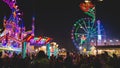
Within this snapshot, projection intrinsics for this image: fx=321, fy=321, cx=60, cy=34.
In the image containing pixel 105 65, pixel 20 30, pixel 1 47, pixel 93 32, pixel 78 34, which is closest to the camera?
pixel 105 65

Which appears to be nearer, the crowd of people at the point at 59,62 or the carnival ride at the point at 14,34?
the crowd of people at the point at 59,62

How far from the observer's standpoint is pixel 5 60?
13.0m

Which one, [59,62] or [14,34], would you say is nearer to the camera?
[59,62]

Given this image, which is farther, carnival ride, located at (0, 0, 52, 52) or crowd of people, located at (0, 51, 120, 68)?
carnival ride, located at (0, 0, 52, 52)

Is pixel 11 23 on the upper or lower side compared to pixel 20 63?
upper

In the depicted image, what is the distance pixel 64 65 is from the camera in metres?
13.1

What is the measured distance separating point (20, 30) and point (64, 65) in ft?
158

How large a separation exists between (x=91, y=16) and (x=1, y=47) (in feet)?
54.7

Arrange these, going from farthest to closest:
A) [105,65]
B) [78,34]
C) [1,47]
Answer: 1. [78,34]
2. [1,47]
3. [105,65]

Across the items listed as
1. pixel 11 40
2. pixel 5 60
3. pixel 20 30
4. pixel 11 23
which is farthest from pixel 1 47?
pixel 5 60

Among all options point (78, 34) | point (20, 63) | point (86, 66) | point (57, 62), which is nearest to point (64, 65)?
point (57, 62)

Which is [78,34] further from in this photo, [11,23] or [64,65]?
[64,65]

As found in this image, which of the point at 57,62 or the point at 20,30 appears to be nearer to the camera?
the point at 57,62

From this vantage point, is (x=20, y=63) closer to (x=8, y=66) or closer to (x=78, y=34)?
(x=8, y=66)
